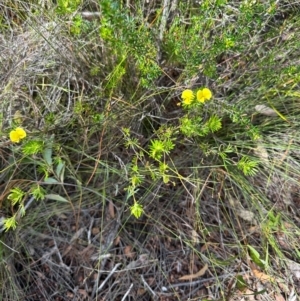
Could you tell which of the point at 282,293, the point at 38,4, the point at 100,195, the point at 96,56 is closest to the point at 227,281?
the point at 282,293

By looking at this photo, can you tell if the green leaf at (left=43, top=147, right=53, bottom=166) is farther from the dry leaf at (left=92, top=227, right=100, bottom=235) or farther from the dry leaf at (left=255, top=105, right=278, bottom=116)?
the dry leaf at (left=255, top=105, right=278, bottom=116)

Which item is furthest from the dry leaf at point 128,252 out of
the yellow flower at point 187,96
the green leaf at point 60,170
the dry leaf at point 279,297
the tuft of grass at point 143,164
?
the yellow flower at point 187,96

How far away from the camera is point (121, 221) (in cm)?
130

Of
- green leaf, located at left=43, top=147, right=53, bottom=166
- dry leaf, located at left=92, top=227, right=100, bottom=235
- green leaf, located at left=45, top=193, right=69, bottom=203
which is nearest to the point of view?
green leaf, located at left=43, top=147, right=53, bottom=166

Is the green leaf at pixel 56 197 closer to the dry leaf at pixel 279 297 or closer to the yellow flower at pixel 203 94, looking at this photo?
the yellow flower at pixel 203 94

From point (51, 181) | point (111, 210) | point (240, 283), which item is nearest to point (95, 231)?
point (111, 210)

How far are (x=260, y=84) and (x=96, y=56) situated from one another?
0.46 metres

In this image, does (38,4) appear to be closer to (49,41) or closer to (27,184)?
(49,41)

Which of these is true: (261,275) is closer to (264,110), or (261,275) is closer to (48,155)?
(264,110)

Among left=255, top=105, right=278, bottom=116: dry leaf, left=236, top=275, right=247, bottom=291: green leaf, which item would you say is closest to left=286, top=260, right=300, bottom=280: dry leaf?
left=236, top=275, right=247, bottom=291: green leaf

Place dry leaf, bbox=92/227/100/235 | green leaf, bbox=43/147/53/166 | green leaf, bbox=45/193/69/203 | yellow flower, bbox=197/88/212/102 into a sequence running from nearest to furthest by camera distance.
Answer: yellow flower, bbox=197/88/212/102, green leaf, bbox=43/147/53/166, green leaf, bbox=45/193/69/203, dry leaf, bbox=92/227/100/235

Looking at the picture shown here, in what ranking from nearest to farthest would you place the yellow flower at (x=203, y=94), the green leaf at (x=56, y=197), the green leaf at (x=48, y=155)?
the yellow flower at (x=203, y=94) → the green leaf at (x=48, y=155) → the green leaf at (x=56, y=197)

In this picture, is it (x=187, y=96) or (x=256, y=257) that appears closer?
(x=187, y=96)

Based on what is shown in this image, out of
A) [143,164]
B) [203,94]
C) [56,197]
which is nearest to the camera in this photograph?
[203,94]
